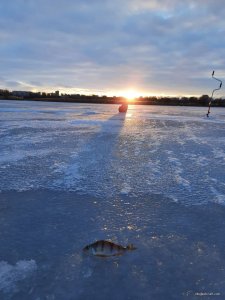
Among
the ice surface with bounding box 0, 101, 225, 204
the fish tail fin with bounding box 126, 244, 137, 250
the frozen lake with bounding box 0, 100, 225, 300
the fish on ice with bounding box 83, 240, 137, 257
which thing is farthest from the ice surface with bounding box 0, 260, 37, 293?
the ice surface with bounding box 0, 101, 225, 204

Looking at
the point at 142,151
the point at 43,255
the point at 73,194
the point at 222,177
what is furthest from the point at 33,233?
the point at 142,151

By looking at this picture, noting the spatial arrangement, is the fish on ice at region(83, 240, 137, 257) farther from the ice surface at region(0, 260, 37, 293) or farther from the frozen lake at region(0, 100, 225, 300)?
the ice surface at region(0, 260, 37, 293)

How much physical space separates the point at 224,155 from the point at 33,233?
16.7 ft

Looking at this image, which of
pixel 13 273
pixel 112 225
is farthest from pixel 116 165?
pixel 13 273

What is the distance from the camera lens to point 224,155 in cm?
682

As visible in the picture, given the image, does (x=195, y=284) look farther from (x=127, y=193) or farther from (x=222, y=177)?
(x=222, y=177)

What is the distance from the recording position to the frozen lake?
2240 millimetres

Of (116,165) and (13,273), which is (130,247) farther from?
(116,165)

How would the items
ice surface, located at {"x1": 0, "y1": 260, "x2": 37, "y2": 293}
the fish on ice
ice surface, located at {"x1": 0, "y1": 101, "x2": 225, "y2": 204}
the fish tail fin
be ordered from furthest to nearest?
1. ice surface, located at {"x1": 0, "y1": 101, "x2": 225, "y2": 204}
2. the fish tail fin
3. the fish on ice
4. ice surface, located at {"x1": 0, "y1": 260, "x2": 37, "y2": 293}

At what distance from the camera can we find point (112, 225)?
3.16 meters

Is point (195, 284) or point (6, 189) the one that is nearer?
point (195, 284)

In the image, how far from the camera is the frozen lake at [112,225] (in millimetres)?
2240

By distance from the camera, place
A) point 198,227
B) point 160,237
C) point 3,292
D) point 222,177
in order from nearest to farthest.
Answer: point 3,292
point 160,237
point 198,227
point 222,177

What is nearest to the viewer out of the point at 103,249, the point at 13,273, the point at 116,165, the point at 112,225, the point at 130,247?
the point at 13,273
